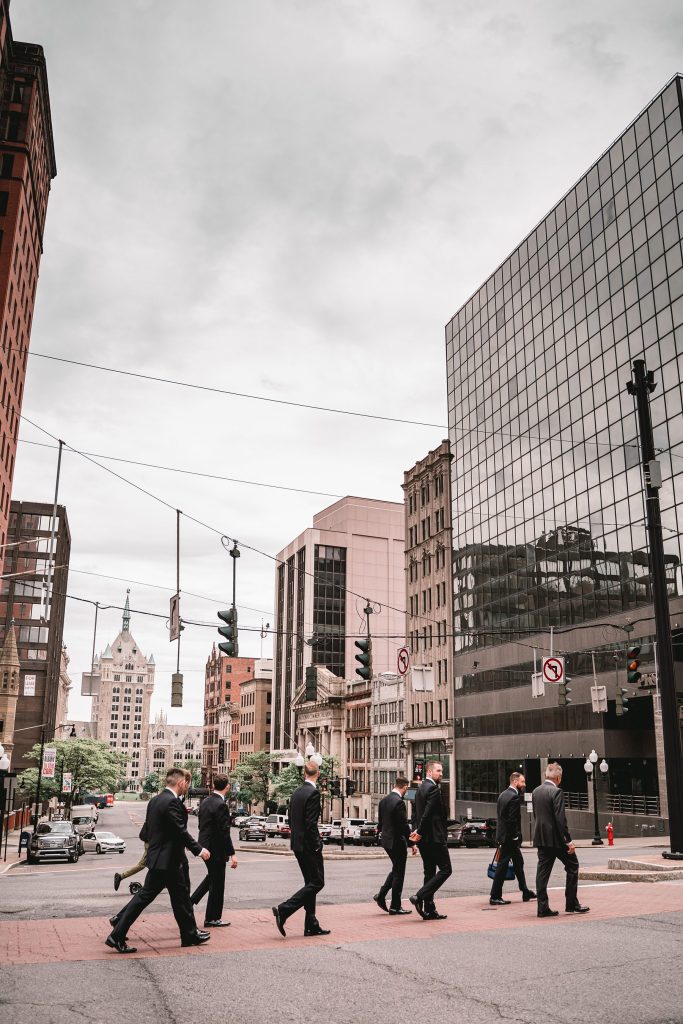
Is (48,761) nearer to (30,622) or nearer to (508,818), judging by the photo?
(508,818)

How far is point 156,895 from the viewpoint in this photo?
8.75 metres

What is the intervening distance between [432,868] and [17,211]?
62706 millimetres

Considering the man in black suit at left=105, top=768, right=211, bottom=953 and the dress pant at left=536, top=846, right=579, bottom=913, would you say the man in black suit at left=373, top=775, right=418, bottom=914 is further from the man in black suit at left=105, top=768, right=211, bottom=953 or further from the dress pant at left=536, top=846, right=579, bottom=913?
the man in black suit at left=105, top=768, right=211, bottom=953

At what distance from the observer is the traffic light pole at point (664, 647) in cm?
1719

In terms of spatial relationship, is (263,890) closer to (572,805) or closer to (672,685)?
(672,685)

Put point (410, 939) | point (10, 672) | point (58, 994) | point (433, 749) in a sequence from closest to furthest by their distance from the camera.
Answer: point (58, 994) → point (410, 939) → point (433, 749) → point (10, 672)

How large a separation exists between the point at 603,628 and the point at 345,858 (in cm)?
2164

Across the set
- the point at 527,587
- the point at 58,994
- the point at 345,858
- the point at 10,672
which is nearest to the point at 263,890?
the point at 58,994

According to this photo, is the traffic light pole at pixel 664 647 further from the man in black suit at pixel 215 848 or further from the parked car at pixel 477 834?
the parked car at pixel 477 834

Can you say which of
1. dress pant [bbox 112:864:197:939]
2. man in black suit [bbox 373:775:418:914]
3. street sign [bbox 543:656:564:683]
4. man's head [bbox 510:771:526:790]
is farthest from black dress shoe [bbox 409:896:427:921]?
street sign [bbox 543:656:564:683]

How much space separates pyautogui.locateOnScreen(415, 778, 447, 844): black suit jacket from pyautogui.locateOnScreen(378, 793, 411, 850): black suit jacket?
0.75 feet

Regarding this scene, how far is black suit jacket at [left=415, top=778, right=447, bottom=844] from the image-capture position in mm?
11656

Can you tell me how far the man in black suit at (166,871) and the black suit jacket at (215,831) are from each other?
4.30ft

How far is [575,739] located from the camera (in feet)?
161
